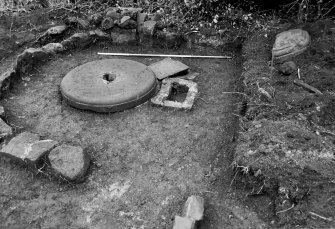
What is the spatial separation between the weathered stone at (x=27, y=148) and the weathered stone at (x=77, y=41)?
2.01 metres

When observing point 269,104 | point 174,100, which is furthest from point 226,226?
point 174,100

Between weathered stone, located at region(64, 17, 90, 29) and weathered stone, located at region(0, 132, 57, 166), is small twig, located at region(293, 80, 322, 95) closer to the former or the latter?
weathered stone, located at region(0, 132, 57, 166)

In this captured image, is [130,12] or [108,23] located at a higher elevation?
[130,12]

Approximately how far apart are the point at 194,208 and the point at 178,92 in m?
1.95

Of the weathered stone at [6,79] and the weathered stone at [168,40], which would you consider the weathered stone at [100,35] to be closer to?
the weathered stone at [168,40]

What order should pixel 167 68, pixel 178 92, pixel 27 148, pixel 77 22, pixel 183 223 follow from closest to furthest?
pixel 183 223 → pixel 27 148 → pixel 178 92 → pixel 167 68 → pixel 77 22

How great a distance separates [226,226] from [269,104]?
4.46 ft

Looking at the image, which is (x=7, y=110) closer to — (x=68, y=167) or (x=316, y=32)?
(x=68, y=167)

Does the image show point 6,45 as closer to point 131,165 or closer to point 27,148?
point 27,148

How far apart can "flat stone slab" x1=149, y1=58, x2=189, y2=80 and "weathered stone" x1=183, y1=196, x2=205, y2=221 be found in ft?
6.56

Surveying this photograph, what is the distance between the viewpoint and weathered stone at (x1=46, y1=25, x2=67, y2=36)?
5.46m

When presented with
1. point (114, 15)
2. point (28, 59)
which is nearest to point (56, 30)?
point (28, 59)

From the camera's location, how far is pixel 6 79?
4555 mm

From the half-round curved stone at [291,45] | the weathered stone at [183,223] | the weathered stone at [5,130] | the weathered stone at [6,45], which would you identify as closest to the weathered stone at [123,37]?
the weathered stone at [6,45]
